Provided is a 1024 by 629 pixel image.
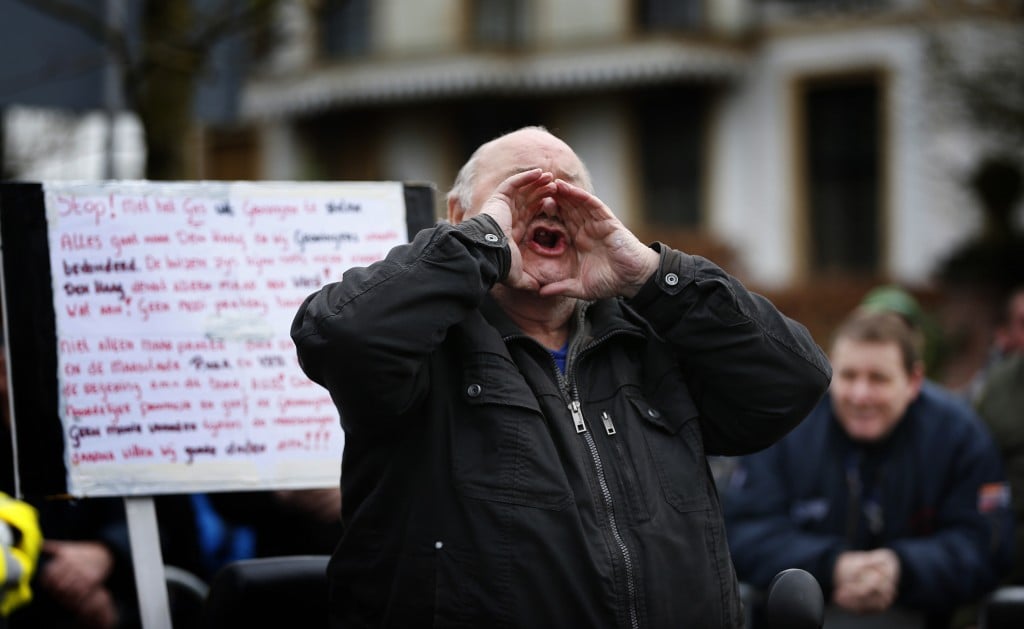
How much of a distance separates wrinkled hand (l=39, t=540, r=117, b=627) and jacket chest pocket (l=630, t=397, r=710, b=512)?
2154 millimetres

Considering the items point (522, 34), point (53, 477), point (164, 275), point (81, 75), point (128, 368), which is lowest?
point (53, 477)

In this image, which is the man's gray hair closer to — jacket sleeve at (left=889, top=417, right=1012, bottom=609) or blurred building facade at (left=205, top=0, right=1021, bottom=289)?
jacket sleeve at (left=889, top=417, right=1012, bottom=609)

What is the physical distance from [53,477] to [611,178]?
780 inches

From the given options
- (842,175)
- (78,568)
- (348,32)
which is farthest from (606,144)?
(78,568)

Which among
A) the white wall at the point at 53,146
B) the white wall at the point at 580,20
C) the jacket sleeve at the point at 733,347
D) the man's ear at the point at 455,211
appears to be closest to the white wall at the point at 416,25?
the white wall at the point at 580,20

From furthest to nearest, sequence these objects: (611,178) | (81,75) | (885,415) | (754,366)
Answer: (611,178), (81,75), (885,415), (754,366)

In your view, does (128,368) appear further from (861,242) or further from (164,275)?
(861,242)

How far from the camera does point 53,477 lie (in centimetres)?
344

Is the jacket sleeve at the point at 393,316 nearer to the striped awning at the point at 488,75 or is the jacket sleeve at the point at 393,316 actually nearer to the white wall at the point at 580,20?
the striped awning at the point at 488,75

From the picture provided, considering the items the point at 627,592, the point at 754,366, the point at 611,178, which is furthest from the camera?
the point at 611,178

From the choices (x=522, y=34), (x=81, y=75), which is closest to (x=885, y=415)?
(x=81, y=75)

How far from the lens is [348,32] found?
25.1 m

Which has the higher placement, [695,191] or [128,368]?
[695,191]

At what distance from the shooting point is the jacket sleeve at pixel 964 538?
441 cm
